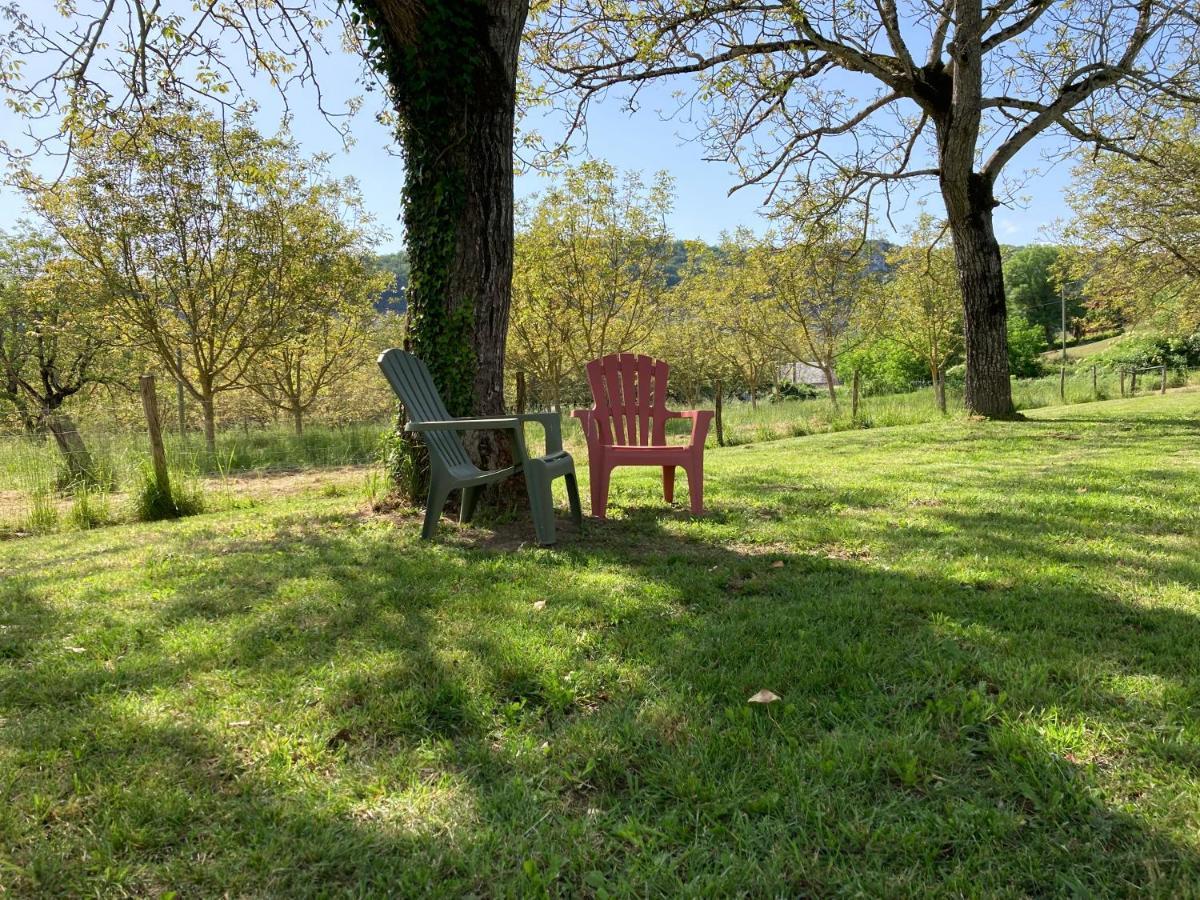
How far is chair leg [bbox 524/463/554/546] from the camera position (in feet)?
11.6

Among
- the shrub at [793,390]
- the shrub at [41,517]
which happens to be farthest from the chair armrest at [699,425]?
the shrub at [793,390]

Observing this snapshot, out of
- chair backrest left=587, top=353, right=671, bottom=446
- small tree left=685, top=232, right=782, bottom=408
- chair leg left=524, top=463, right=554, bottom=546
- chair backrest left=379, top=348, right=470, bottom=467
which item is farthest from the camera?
small tree left=685, top=232, right=782, bottom=408

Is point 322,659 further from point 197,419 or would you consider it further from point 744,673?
point 197,419

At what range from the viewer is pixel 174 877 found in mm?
1239

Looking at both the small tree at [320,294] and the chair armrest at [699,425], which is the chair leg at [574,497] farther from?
the small tree at [320,294]

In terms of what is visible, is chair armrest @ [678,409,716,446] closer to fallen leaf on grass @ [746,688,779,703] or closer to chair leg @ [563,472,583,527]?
chair leg @ [563,472,583,527]

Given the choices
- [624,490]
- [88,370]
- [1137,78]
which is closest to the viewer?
[624,490]

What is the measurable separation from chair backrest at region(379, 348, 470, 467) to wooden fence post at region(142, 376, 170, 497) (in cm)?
367

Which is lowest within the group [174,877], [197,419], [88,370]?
[174,877]

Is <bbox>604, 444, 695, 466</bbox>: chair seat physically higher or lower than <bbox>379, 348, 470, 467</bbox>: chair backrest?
lower

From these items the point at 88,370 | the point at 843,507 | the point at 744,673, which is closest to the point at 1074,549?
the point at 843,507

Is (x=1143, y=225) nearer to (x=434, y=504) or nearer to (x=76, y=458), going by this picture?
(x=434, y=504)

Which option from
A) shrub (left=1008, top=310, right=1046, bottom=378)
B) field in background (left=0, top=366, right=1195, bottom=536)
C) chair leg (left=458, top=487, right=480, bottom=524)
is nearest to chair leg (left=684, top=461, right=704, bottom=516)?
chair leg (left=458, top=487, right=480, bottom=524)

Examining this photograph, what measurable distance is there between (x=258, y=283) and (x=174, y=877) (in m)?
14.2
